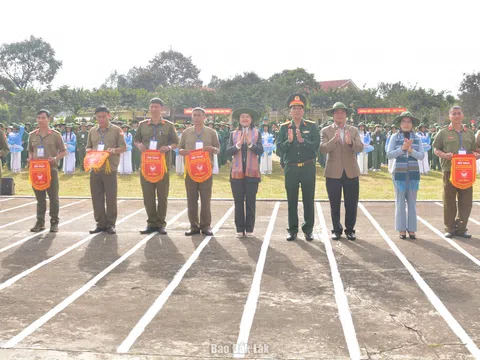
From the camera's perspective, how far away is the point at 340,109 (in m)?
8.07

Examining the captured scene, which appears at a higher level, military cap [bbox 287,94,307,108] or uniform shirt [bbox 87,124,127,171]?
military cap [bbox 287,94,307,108]

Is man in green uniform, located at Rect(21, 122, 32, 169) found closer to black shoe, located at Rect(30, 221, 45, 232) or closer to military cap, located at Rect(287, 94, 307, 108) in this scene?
black shoe, located at Rect(30, 221, 45, 232)

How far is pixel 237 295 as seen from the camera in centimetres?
539

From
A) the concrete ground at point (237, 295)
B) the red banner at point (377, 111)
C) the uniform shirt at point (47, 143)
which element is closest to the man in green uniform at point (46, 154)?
the uniform shirt at point (47, 143)

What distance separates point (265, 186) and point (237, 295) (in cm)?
1108

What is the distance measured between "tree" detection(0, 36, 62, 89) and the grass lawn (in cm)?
8606

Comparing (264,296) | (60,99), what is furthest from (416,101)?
(264,296)

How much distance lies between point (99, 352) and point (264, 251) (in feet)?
12.1

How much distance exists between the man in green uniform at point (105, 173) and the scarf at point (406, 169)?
420 cm

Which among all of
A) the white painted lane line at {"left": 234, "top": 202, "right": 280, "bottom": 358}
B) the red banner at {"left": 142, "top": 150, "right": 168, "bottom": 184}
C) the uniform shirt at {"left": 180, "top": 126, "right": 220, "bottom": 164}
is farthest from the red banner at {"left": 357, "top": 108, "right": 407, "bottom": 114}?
the white painted lane line at {"left": 234, "top": 202, "right": 280, "bottom": 358}

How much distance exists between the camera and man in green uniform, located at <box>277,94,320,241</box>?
808 centimetres

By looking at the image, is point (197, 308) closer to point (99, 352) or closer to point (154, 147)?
point (99, 352)

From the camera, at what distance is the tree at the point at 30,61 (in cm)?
9894

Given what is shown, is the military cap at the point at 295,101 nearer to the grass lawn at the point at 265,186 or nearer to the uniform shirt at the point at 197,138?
the uniform shirt at the point at 197,138
